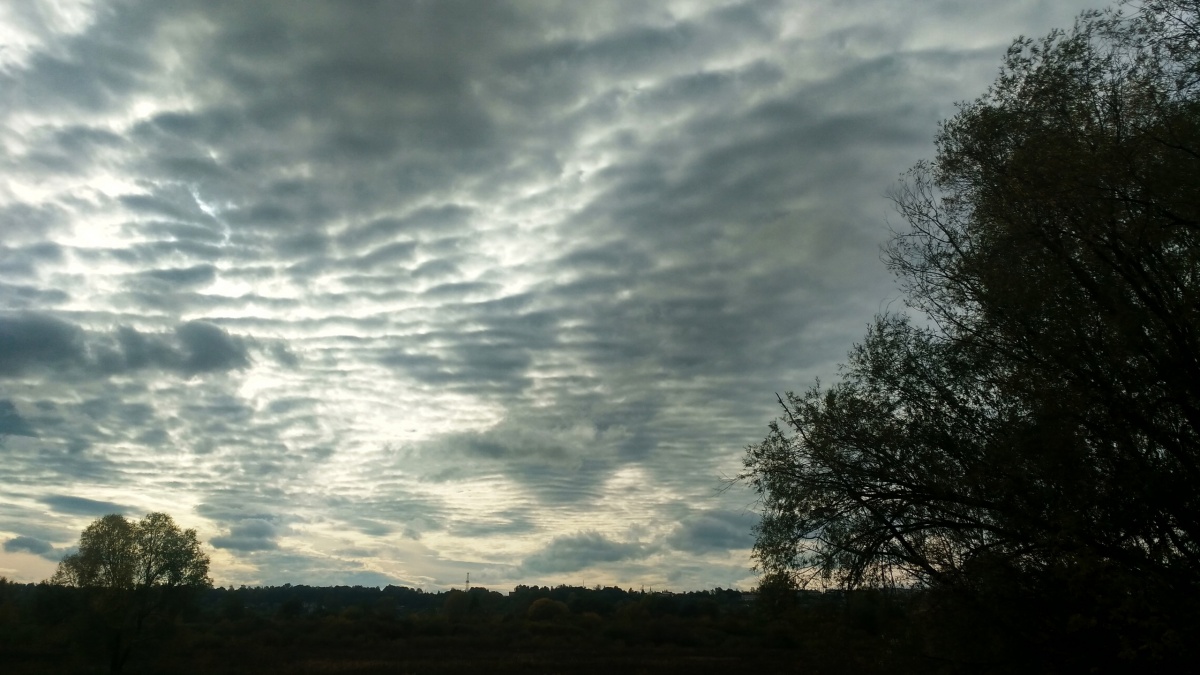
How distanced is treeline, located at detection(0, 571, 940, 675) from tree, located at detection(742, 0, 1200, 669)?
55.2 inches

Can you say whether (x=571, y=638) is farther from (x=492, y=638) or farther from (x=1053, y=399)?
(x=1053, y=399)

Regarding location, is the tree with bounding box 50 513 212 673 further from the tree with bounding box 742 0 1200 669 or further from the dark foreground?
the tree with bounding box 742 0 1200 669

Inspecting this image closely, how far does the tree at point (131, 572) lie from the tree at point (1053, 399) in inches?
2215

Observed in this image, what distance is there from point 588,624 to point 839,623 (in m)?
88.5

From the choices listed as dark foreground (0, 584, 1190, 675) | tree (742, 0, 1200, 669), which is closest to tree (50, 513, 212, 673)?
dark foreground (0, 584, 1190, 675)

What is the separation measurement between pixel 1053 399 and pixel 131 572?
63225mm

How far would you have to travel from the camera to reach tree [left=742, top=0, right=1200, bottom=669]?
11.9m

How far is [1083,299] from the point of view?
13352 mm

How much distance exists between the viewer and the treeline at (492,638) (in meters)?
16.6

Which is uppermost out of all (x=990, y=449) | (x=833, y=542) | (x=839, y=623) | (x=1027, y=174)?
(x=1027, y=174)

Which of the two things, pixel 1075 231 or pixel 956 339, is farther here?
pixel 956 339

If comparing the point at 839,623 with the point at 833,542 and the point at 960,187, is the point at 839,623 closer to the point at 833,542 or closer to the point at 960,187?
the point at 833,542

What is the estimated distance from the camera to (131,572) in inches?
2255

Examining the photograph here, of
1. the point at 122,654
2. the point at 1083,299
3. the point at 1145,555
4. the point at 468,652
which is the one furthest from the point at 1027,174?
the point at 468,652
